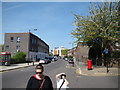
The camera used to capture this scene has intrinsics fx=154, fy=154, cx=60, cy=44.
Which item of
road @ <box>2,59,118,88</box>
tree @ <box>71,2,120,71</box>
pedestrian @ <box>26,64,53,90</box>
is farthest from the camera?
tree @ <box>71,2,120,71</box>

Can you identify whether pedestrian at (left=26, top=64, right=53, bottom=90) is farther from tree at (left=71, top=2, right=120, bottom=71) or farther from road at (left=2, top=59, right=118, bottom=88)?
tree at (left=71, top=2, right=120, bottom=71)

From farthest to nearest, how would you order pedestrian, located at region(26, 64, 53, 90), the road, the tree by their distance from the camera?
the tree, the road, pedestrian, located at region(26, 64, 53, 90)

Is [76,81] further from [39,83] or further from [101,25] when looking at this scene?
[101,25]

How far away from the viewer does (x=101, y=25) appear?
22516 millimetres

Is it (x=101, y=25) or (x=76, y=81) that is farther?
(x=101, y=25)

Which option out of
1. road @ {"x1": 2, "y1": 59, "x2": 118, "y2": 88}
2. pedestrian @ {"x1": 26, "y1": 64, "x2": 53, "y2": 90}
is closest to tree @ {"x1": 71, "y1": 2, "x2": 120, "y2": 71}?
road @ {"x1": 2, "y1": 59, "x2": 118, "y2": 88}

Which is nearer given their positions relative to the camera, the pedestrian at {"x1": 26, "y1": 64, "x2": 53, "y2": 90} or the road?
the pedestrian at {"x1": 26, "y1": 64, "x2": 53, "y2": 90}

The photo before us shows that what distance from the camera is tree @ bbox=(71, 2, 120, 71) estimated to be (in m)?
21.4

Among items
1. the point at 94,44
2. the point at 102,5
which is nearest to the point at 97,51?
the point at 94,44

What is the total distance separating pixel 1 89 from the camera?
807 cm

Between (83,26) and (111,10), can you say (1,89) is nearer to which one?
(83,26)

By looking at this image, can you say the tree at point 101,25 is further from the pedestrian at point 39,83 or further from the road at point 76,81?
the pedestrian at point 39,83

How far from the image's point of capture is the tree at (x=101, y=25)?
2138cm

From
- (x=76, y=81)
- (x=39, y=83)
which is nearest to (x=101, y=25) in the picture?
(x=76, y=81)
